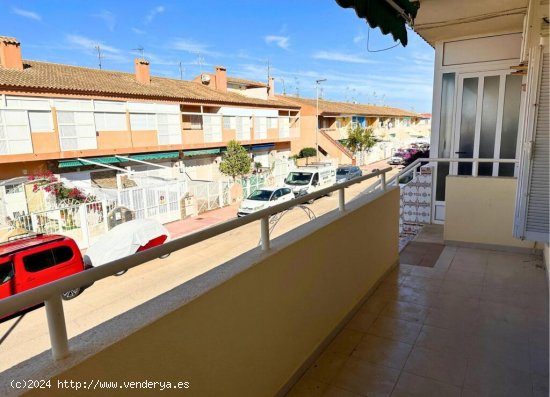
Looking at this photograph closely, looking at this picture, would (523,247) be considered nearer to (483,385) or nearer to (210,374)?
(483,385)

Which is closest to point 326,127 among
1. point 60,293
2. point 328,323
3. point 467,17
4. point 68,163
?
point 68,163

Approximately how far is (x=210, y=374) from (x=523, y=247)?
17.0 feet

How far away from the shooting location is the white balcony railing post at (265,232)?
83.8 inches

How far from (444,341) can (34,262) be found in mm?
6584

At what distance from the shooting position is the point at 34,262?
255 inches

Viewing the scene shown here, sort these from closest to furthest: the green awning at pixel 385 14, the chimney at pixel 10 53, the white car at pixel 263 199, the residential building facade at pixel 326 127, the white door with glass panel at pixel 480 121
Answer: the green awning at pixel 385 14
the white door with glass panel at pixel 480 121
the white car at pixel 263 199
the chimney at pixel 10 53
the residential building facade at pixel 326 127

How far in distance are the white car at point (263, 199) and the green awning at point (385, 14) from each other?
1046 centimetres

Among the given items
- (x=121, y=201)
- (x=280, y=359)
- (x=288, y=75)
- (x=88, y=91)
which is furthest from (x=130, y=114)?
(x=288, y=75)

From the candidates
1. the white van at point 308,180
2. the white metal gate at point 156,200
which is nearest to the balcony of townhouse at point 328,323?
the white metal gate at point 156,200

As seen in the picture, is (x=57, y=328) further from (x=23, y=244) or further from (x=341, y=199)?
(x=23, y=244)

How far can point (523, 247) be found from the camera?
206 inches

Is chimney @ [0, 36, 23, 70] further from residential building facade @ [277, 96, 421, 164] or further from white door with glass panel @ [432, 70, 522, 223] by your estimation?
residential building facade @ [277, 96, 421, 164]

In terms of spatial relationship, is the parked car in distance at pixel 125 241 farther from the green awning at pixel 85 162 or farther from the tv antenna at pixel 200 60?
the tv antenna at pixel 200 60

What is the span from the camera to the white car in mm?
13820
